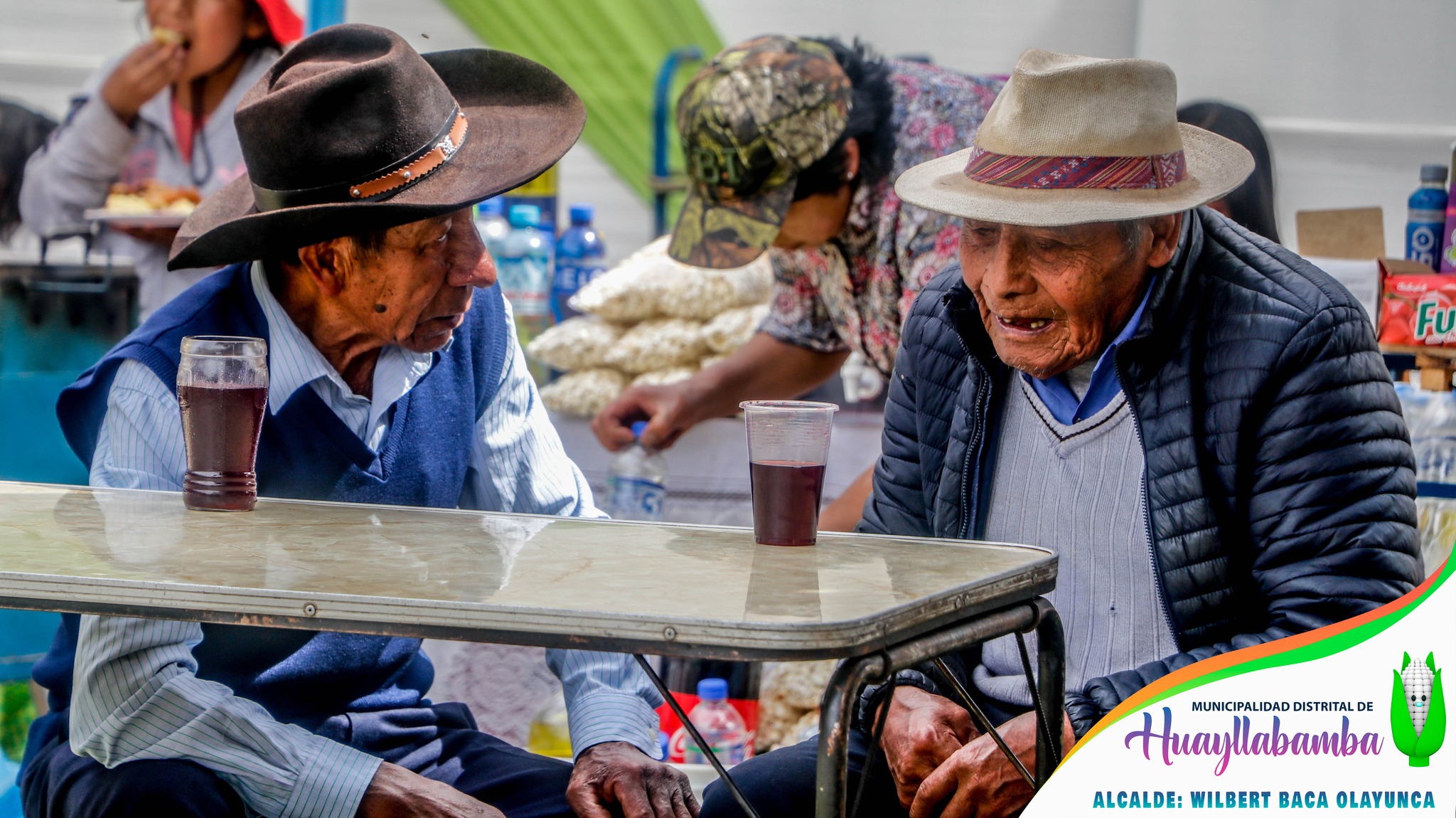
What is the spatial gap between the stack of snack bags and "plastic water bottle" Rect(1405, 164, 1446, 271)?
66.9 inches

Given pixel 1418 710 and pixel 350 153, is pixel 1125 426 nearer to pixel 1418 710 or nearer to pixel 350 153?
pixel 1418 710

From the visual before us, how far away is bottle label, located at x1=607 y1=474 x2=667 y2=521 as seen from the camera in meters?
3.40

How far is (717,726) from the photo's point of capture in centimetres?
311

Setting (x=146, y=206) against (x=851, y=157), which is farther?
(x=146, y=206)

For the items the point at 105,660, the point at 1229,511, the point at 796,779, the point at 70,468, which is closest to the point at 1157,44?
the point at 1229,511

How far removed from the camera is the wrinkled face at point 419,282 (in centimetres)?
194

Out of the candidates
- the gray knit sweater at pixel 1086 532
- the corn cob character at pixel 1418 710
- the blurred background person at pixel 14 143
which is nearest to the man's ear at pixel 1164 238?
the gray knit sweater at pixel 1086 532

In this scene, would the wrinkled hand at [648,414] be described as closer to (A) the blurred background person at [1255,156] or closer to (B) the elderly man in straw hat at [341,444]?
(B) the elderly man in straw hat at [341,444]

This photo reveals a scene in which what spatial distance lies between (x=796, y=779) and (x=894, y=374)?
2.33ft

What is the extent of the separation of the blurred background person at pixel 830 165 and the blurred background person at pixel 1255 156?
0.67 m

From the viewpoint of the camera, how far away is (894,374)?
2.24 m

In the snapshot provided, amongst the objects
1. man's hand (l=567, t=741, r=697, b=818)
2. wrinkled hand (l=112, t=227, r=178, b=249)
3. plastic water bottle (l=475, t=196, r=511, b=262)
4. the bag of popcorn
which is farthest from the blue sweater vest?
wrinkled hand (l=112, t=227, r=178, b=249)

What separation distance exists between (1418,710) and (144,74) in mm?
3970

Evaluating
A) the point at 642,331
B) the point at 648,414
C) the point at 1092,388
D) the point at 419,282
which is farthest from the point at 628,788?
the point at 642,331
